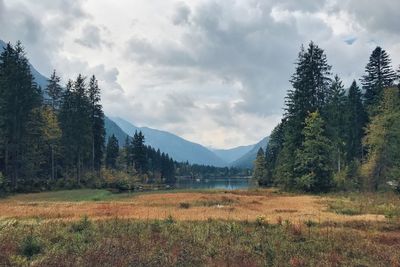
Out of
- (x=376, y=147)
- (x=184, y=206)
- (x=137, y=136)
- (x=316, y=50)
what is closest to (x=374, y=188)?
(x=376, y=147)

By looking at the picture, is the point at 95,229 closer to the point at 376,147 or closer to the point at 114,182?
the point at 376,147

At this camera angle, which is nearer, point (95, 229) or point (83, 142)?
point (95, 229)

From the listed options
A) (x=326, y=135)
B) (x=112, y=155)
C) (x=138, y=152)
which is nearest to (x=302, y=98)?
(x=326, y=135)

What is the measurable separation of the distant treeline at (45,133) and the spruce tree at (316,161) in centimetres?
3636

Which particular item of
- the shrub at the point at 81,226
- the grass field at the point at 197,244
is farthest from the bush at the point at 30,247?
the shrub at the point at 81,226

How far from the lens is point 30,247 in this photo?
14.1m

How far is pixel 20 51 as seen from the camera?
6606 cm

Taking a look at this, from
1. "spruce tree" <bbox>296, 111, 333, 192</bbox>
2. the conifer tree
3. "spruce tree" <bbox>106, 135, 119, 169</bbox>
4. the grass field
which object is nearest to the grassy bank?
the grass field

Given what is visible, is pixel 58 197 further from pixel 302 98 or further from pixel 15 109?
pixel 302 98

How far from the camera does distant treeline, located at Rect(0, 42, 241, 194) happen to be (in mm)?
61312

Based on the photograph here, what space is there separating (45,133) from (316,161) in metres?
44.4

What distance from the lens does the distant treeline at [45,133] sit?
6131 centimetres

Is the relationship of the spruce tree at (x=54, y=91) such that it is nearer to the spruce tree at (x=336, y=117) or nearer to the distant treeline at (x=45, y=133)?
the distant treeline at (x=45, y=133)

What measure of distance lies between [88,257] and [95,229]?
5.37 meters
